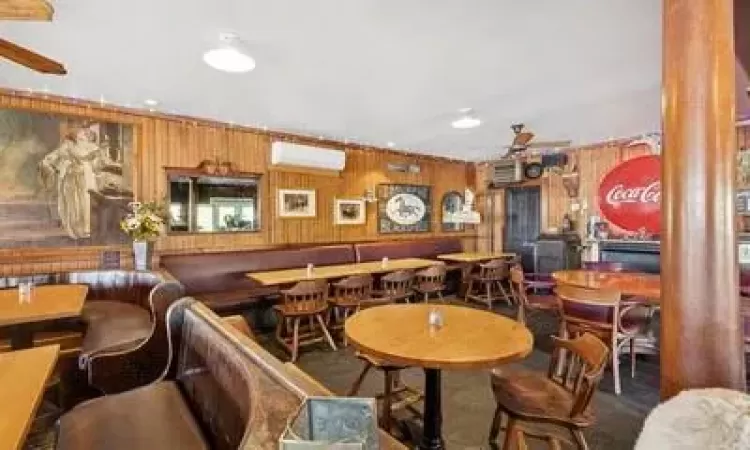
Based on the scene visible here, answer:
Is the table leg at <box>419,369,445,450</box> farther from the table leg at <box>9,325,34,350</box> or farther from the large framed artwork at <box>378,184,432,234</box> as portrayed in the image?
the large framed artwork at <box>378,184,432,234</box>

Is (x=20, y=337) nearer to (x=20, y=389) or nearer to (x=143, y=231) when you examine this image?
(x=143, y=231)

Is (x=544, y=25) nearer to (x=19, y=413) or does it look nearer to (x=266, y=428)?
(x=266, y=428)

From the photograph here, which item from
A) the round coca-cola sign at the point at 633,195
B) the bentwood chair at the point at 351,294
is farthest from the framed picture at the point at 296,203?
the round coca-cola sign at the point at 633,195

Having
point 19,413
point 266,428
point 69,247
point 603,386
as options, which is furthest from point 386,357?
A: point 69,247

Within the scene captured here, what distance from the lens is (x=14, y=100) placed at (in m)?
3.87

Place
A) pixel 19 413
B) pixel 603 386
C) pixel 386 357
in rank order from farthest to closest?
pixel 603 386
pixel 386 357
pixel 19 413

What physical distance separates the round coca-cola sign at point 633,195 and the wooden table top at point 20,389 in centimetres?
637

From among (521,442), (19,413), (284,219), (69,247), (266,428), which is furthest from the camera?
(284,219)

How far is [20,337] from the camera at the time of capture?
9.78 ft

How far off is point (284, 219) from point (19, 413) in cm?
448

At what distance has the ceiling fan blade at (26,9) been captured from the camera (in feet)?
5.50

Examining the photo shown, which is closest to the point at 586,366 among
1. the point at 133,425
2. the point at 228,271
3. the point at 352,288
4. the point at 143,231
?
the point at 133,425

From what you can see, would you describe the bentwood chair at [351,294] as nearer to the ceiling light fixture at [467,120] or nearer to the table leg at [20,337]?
the ceiling light fixture at [467,120]

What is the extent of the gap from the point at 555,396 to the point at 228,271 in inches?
159
